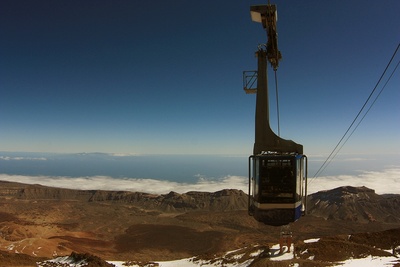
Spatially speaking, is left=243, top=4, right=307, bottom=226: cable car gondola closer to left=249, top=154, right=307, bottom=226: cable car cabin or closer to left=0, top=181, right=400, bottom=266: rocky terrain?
left=249, top=154, right=307, bottom=226: cable car cabin

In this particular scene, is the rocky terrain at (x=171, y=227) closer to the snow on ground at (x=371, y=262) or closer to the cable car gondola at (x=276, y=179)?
the snow on ground at (x=371, y=262)

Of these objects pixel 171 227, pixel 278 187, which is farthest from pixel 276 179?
pixel 171 227

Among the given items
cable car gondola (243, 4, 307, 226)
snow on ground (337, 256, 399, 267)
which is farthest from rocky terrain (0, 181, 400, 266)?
cable car gondola (243, 4, 307, 226)

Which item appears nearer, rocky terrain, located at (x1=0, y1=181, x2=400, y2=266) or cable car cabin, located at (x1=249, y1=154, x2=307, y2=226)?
cable car cabin, located at (x1=249, y1=154, x2=307, y2=226)

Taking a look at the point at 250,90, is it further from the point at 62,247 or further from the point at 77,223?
the point at 77,223

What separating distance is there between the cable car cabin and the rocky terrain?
9.00 m

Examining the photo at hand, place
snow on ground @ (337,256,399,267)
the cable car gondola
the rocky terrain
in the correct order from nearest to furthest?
the cable car gondola → snow on ground @ (337,256,399,267) → the rocky terrain

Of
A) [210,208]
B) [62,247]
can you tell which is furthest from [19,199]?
[62,247]

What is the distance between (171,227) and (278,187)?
253ft

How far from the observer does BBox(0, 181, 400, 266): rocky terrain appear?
2925 centimetres

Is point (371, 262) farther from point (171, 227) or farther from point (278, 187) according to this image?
point (171, 227)

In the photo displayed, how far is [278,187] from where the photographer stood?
43.4 ft

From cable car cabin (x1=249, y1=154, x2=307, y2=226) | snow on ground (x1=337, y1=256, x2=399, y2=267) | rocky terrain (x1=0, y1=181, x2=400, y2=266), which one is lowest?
rocky terrain (x1=0, y1=181, x2=400, y2=266)

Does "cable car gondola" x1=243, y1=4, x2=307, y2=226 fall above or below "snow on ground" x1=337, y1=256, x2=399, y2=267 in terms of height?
above
